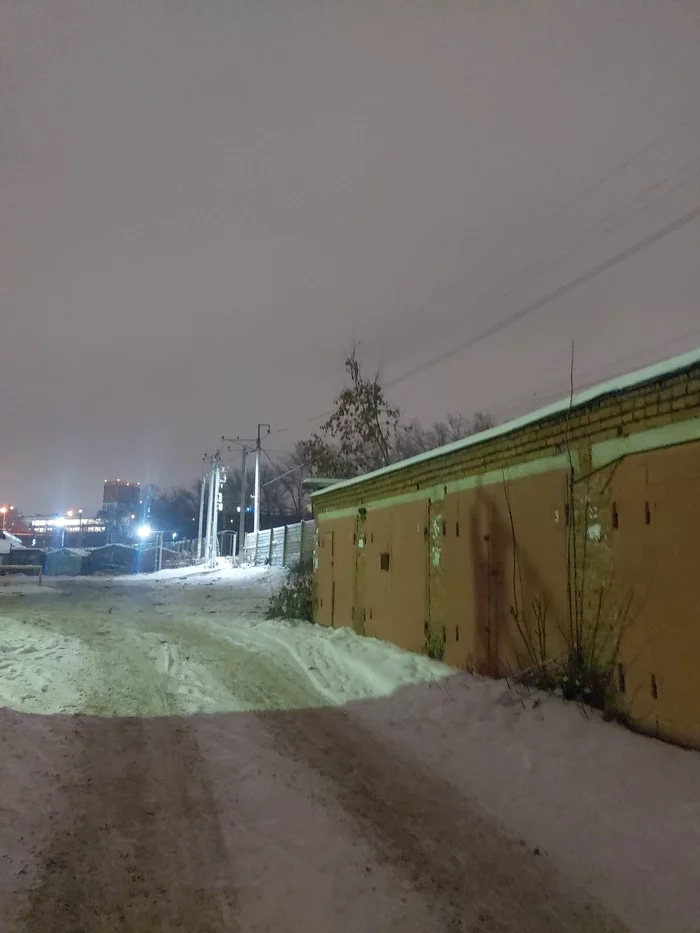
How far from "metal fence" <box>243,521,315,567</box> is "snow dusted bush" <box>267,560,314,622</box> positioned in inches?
386

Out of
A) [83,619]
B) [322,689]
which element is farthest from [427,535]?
[83,619]

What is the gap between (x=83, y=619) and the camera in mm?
15133

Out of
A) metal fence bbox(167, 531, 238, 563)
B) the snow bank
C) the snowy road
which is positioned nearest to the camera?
the snowy road

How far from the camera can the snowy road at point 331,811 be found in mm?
3402

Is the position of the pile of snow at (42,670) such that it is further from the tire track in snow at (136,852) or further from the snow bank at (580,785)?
the snow bank at (580,785)

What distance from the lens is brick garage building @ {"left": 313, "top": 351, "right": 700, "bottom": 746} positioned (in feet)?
17.3

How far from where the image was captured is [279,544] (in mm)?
33906

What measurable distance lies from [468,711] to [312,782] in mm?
2218

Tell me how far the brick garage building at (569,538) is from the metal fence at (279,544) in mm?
17176

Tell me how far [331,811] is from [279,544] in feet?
97.1

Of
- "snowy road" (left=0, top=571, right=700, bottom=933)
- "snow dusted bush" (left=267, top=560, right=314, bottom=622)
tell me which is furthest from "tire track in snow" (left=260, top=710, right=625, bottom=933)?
"snow dusted bush" (left=267, top=560, right=314, bottom=622)

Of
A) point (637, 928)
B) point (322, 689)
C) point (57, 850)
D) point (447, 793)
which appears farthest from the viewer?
point (322, 689)

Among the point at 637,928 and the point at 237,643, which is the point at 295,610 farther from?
the point at 637,928

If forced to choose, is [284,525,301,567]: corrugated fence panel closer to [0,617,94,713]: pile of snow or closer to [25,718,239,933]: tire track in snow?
[0,617,94,713]: pile of snow
